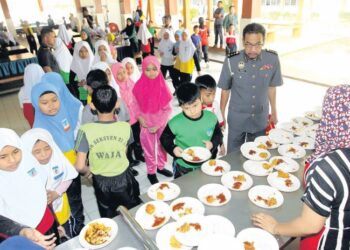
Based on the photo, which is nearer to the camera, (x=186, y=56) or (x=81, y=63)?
(x=81, y=63)

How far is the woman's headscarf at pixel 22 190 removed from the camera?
1.48 meters

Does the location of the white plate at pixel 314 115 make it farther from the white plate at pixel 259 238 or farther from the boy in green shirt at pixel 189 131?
the white plate at pixel 259 238

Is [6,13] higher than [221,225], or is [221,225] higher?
[6,13]

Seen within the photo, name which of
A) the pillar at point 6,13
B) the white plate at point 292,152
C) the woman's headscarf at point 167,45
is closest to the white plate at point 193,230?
the white plate at point 292,152

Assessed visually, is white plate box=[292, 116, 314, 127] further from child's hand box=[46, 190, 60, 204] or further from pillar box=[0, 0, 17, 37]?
pillar box=[0, 0, 17, 37]

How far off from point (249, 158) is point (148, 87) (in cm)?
157

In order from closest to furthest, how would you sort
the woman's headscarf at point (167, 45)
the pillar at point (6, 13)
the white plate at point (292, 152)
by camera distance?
the white plate at point (292, 152), the woman's headscarf at point (167, 45), the pillar at point (6, 13)

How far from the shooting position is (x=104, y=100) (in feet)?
6.08

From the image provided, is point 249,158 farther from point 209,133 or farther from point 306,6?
point 306,6

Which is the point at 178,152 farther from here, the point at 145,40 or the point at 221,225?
the point at 145,40

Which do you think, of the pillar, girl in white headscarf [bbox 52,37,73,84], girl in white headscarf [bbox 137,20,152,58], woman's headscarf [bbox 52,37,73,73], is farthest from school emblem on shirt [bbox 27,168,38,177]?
the pillar

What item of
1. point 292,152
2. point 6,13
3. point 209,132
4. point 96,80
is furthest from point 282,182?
point 6,13

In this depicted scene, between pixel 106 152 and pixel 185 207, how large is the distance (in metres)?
0.70

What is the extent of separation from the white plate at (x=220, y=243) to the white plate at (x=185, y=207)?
0.80 ft
